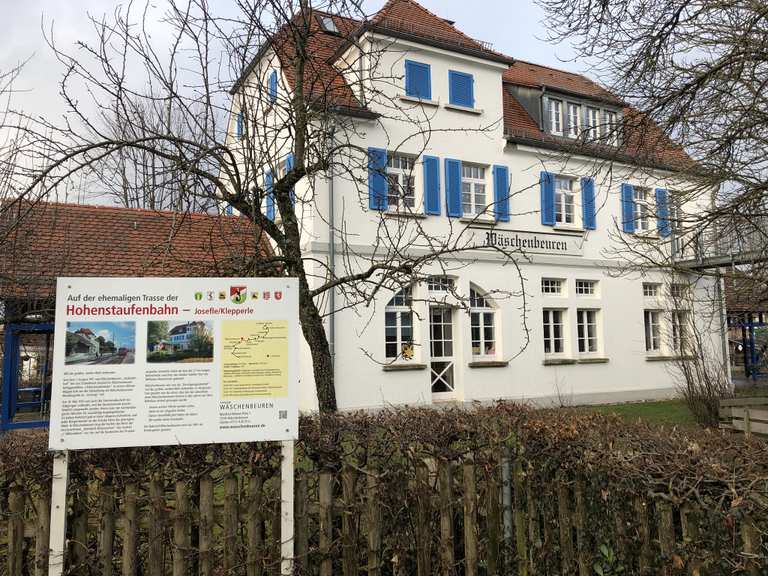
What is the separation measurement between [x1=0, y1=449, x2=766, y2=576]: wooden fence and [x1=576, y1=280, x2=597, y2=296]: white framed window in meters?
14.9

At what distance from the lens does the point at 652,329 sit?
1912cm

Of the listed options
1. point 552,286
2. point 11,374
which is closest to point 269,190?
point 11,374

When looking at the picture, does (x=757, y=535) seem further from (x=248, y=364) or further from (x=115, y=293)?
(x=115, y=293)

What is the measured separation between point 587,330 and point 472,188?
5.62 m

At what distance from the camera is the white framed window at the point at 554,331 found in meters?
16.9

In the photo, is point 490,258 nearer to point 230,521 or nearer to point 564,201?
point 564,201

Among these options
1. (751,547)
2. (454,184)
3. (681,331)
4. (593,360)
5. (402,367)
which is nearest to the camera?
(751,547)

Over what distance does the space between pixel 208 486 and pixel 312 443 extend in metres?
0.69

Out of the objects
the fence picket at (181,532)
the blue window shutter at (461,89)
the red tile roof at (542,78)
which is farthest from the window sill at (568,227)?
the fence picket at (181,532)

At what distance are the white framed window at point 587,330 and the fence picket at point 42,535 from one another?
15997 millimetres

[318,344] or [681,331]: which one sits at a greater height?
[681,331]

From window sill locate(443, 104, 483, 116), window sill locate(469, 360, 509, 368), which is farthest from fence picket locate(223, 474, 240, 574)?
window sill locate(443, 104, 483, 116)

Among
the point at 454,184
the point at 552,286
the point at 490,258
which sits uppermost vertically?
the point at 454,184

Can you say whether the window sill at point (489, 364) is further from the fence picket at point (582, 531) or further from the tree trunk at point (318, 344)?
the fence picket at point (582, 531)
